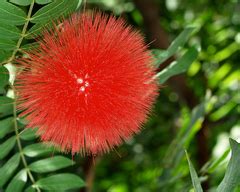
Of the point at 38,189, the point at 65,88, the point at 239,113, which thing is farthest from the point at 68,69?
the point at 239,113

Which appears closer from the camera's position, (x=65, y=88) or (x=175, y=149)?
(x=65, y=88)

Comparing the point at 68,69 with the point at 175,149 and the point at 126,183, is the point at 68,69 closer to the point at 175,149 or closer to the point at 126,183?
the point at 175,149

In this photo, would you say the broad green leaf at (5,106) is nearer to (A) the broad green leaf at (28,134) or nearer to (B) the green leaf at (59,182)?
(A) the broad green leaf at (28,134)

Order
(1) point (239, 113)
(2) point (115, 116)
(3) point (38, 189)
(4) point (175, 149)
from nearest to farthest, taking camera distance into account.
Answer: (2) point (115, 116), (3) point (38, 189), (4) point (175, 149), (1) point (239, 113)

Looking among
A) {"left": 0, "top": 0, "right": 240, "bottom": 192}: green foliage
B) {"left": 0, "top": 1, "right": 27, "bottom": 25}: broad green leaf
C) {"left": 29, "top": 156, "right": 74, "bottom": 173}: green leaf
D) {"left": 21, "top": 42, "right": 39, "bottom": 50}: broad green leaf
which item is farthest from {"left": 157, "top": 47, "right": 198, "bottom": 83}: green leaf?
{"left": 0, "top": 1, "right": 27, "bottom": 25}: broad green leaf


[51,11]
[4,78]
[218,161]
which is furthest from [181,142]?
→ [51,11]

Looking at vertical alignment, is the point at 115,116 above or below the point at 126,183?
above
